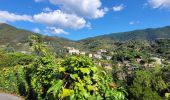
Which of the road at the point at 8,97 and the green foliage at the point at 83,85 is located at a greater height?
the green foliage at the point at 83,85

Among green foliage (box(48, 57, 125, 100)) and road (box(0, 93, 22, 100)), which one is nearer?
green foliage (box(48, 57, 125, 100))

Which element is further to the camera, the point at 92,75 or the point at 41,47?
the point at 41,47

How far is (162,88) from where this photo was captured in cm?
5353

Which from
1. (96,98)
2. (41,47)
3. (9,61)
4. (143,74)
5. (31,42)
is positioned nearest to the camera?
(96,98)

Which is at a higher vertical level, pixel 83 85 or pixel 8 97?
pixel 83 85

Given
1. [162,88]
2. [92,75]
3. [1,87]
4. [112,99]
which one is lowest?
[162,88]

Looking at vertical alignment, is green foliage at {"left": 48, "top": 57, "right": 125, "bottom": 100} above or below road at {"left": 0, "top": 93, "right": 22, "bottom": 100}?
A: above

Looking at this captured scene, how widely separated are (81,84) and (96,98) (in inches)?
11.3

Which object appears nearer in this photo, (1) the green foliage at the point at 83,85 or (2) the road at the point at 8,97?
(1) the green foliage at the point at 83,85

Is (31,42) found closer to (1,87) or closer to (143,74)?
(1,87)

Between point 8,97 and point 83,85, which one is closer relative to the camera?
point 83,85

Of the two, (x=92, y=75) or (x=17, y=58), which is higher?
(x=92, y=75)

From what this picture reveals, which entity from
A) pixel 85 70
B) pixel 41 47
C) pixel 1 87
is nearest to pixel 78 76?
pixel 85 70

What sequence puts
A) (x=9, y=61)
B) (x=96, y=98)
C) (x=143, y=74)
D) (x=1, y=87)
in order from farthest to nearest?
(x=143, y=74), (x=9, y=61), (x=1, y=87), (x=96, y=98)
